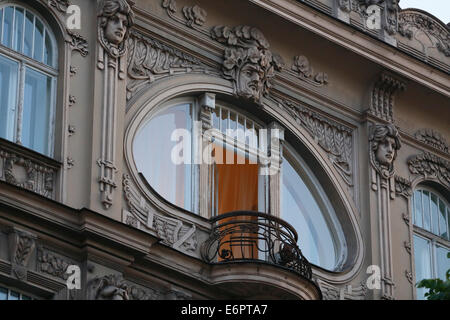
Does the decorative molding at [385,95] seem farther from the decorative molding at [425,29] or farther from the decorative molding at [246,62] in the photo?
the decorative molding at [246,62]

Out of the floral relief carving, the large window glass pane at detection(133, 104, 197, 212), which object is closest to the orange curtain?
the large window glass pane at detection(133, 104, 197, 212)

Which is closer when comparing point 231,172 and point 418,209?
point 231,172

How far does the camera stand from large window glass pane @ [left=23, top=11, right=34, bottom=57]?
2400cm

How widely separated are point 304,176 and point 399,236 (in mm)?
1810

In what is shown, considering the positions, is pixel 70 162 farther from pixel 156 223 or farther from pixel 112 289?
pixel 112 289

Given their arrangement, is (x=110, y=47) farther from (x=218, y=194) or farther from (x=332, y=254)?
(x=332, y=254)

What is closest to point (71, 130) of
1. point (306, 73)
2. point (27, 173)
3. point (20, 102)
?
point (20, 102)

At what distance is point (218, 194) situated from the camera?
25453mm

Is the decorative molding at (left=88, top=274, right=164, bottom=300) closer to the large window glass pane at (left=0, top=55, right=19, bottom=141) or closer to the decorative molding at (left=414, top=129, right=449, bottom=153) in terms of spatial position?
the large window glass pane at (left=0, top=55, right=19, bottom=141)

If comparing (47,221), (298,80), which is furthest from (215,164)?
(47,221)

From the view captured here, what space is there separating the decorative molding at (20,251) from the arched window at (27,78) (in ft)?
5.26

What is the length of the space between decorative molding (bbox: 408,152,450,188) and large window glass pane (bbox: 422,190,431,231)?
1.12ft

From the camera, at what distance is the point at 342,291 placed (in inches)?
1010

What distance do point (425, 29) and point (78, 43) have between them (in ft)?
25.7
